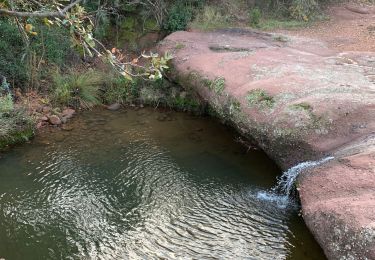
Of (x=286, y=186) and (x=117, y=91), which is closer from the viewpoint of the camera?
(x=286, y=186)

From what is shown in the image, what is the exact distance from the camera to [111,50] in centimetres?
1213

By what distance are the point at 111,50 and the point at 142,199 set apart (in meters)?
5.83

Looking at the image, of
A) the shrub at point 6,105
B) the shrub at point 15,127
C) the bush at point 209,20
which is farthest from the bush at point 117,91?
the bush at point 209,20

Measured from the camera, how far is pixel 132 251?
6.25 meters

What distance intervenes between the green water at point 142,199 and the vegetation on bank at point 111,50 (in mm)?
1184

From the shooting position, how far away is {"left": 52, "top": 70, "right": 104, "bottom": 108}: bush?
11250 mm

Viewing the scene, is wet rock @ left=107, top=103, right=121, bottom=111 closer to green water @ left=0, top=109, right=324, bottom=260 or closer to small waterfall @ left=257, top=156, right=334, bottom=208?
green water @ left=0, top=109, right=324, bottom=260

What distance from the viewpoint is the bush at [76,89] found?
1125cm

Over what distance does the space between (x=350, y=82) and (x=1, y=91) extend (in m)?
7.75

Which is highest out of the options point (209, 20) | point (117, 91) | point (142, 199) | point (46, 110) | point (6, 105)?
point (209, 20)

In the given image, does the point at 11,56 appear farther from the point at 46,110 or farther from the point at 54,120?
the point at 54,120

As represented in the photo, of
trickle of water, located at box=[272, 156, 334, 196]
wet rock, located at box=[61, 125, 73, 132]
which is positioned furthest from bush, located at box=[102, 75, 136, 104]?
trickle of water, located at box=[272, 156, 334, 196]

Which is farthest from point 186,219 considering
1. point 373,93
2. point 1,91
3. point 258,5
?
point 258,5

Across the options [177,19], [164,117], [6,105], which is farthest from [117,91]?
[177,19]
